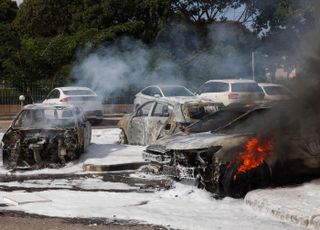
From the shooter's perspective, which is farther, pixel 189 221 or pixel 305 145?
pixel 305 145

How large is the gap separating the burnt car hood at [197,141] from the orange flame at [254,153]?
20 centimetres

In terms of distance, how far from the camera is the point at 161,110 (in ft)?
43.1

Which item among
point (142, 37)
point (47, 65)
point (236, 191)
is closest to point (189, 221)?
point (236, 191)

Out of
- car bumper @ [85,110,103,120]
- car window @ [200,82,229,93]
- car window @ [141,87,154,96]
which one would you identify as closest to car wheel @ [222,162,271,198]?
car window @ [141,87,154,96]

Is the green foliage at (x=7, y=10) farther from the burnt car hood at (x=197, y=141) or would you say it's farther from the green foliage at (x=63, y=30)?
the burnt car hood at (x=197, y=141)

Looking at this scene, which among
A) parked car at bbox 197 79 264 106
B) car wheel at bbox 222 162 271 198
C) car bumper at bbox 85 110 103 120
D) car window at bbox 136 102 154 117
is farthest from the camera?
car bumper at bbox 85 110 103 120

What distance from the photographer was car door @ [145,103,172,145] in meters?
12.8

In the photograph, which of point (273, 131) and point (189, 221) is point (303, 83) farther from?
point (189, 221)

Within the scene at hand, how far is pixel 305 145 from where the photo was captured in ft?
27.3

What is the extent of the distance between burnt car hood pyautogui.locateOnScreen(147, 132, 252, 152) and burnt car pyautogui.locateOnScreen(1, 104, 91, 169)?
3.06 m

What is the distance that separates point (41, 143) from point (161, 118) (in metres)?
2.88

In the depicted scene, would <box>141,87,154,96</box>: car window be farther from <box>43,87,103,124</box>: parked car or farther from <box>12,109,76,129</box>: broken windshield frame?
<box>12,109,76,129</box>: broken windshield frame

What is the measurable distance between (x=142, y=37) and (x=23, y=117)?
7927 millimetres

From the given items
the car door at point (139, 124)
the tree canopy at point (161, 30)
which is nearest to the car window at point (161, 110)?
the car door at point (139, 124)
